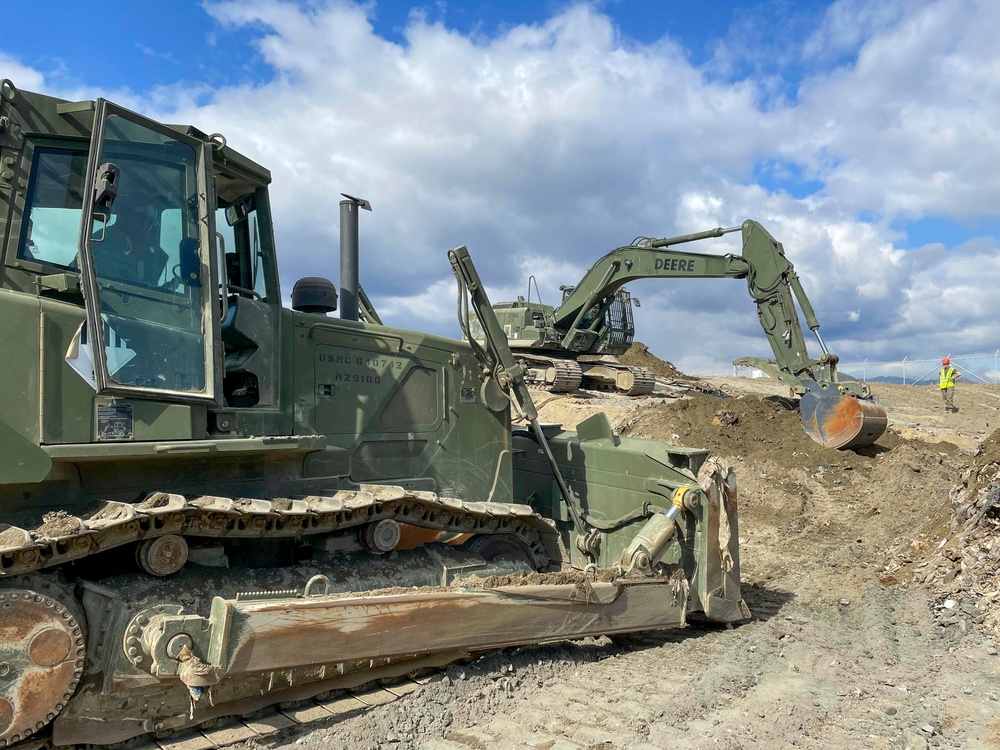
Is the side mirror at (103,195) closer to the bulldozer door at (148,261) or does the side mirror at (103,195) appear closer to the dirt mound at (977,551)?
the bulldozer door at (148,261)

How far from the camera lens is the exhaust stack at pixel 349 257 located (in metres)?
5.38

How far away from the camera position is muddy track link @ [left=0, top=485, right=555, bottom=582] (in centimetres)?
313

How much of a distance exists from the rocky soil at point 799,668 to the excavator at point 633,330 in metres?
2.49

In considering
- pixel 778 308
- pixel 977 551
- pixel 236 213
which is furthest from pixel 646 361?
pixel 236 213

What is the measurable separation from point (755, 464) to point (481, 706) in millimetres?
8794

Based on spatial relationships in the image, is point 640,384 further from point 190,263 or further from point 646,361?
point 190,263

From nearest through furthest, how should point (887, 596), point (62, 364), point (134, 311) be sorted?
point (62, 364)
point (134, 311)
point (887, 596)

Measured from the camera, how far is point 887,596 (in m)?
6.87

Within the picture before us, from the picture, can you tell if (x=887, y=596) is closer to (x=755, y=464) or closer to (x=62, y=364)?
(x=755, y=464)

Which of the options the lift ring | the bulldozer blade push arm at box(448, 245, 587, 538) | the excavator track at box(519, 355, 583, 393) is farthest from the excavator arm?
the lift ring

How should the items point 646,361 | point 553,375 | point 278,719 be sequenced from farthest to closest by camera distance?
1. point 646,361
2. point 553,375
3. point 278,719

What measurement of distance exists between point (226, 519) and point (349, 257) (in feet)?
7.76

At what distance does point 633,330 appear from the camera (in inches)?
884

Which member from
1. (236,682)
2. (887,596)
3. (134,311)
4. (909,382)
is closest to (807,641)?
(887,596)
